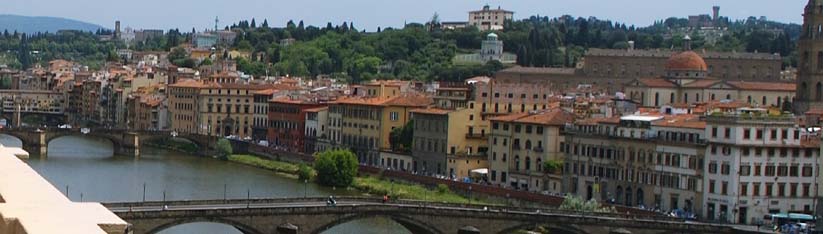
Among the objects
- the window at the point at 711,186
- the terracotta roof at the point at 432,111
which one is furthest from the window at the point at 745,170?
the terracotta roof at the point at 432,111

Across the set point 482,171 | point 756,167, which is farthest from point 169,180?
point 756,167

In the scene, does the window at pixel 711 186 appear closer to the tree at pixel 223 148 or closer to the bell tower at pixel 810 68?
the bell tower at pixel 810 68

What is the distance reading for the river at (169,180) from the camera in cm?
3703

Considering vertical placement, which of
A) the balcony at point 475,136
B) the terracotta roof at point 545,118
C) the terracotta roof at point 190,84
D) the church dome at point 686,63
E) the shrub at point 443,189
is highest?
the church dome at point 686,63

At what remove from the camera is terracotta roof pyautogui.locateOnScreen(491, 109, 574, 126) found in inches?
1823

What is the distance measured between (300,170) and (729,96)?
2003 cm

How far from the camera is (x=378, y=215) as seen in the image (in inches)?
1232

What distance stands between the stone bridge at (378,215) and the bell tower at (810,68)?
75.4 feet

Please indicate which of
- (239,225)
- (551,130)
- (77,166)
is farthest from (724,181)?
(77,166)

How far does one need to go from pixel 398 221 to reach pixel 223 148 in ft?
114

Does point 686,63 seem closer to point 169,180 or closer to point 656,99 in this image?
point 656,99

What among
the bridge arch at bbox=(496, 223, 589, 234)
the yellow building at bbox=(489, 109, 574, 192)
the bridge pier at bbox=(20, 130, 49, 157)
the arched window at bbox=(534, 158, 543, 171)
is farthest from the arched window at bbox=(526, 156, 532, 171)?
the bridge pier at bbox=(20, 130, 49, 157)

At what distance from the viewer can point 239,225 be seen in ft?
98.4

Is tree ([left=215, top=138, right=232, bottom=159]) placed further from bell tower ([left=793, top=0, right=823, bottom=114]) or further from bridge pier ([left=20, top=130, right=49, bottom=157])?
bell tower ([left=793, top=0, right=823, bottom=114])
